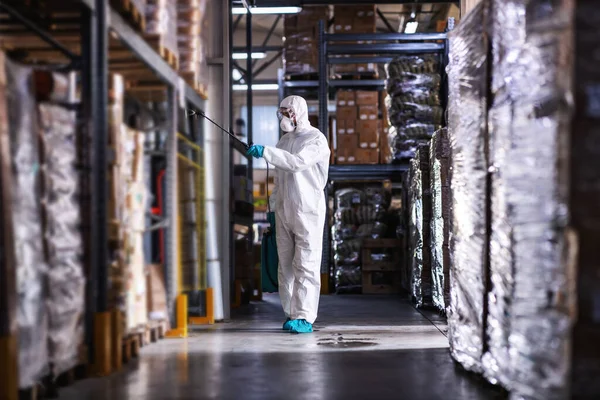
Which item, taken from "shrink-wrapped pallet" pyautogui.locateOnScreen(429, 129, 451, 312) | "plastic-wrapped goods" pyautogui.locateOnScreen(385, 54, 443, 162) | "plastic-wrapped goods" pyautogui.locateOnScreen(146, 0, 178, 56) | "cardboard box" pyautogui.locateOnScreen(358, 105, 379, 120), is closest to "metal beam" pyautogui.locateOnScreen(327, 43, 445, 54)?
"plastic-wrapped goods" pyautogui.locateOnScreen(385, 54, 443, 162)

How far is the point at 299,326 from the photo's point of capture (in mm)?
7309

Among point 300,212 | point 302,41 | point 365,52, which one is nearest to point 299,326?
point 300,212

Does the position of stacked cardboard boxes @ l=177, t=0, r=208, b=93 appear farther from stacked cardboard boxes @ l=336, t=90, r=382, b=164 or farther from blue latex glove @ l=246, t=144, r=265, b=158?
stacked cardboard boxes @ l=336, t=90, r=382, b=164

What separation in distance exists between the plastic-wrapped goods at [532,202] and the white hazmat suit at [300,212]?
10.4ft

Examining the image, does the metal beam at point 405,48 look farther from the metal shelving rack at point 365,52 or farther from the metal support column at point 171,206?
the metal support column at point 171,206

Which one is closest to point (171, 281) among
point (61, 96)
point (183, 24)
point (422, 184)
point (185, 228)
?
point (185, 228)

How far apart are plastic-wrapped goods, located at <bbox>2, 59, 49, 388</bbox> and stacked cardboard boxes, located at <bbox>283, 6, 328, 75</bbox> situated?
35.1 feet

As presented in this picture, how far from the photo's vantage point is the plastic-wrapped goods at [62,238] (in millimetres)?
4152

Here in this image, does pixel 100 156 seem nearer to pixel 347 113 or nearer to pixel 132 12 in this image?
pixel 132 12

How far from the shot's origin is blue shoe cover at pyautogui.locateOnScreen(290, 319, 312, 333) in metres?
7.30

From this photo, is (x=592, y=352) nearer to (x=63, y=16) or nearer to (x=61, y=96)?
(x=61, y=96)

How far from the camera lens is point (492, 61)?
4473 mm

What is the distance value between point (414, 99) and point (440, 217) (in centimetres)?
385

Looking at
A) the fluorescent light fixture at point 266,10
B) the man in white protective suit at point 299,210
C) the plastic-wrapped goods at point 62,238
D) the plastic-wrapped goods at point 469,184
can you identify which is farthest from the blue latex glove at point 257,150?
the fluorescent light fixture at point 266,10
